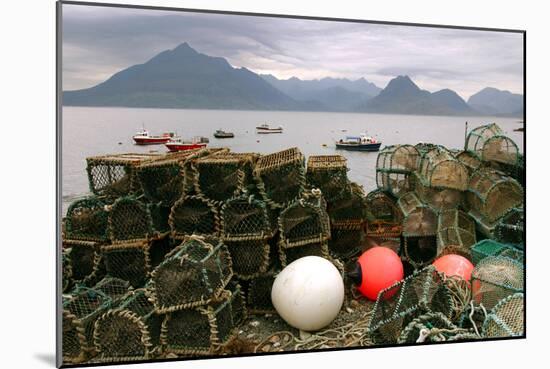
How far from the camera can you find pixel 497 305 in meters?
4.14

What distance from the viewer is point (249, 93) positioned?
425 cm

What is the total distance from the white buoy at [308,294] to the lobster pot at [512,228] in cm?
161

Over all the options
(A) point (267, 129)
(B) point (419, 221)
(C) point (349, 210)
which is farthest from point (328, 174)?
(B) point (419, 221)

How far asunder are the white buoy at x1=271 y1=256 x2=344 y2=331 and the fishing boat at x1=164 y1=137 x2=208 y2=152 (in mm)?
1260

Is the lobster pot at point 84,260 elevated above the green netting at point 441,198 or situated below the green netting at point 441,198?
below

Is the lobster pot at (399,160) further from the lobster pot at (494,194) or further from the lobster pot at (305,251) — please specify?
the lobster pot at (305,251)

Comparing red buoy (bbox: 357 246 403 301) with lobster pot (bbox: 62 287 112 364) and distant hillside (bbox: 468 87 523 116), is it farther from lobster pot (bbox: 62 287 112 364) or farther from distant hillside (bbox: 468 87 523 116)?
lobster pot (bbox: 62 287 112 364)

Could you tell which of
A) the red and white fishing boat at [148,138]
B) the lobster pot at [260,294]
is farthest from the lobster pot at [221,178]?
the lobster pot at [260,294]

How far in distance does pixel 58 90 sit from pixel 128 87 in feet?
2.01

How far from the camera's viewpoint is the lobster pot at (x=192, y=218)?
4367 millimetres

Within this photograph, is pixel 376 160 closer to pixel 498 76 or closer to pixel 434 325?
pixel 498 76

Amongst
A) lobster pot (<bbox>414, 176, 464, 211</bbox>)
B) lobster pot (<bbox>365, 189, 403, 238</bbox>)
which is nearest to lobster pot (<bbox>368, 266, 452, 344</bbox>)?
lobster pot (<bbox>365, 189, 403, 238</bbox>)

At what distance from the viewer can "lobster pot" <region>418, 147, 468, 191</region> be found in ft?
16.7

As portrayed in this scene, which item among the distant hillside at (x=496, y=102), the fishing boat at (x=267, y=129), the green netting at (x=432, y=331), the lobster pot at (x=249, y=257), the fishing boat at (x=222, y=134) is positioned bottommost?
the green netting at (x=432, y=331)
